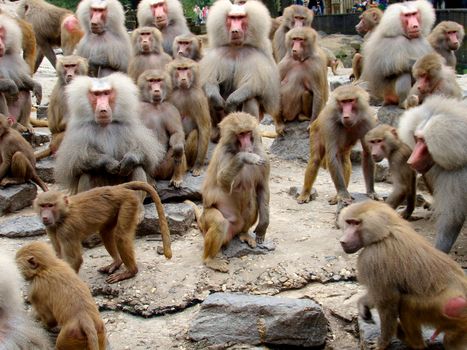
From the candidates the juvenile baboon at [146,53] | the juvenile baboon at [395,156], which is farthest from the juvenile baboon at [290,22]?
the juvenile baboon at [395,156]

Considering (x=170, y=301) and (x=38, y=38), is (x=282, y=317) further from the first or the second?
(x=38, y=38)

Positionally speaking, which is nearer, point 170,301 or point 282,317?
point 282,317

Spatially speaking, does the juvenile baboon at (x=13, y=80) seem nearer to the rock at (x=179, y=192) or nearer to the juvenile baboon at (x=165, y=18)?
the juvenile baboon at (x=165, y=18)

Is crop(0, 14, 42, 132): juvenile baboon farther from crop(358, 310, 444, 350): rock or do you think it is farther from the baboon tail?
crop(358, 310, 444, 350): rock

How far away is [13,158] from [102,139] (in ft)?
3.83

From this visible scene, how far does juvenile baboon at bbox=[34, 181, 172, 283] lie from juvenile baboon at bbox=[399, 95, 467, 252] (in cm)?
195

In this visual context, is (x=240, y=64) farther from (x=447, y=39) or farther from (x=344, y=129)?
(x=447, y=39)

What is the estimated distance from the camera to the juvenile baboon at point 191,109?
7871 millimetres

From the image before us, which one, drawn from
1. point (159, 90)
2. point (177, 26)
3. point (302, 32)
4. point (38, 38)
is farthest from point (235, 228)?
point (38, 38)

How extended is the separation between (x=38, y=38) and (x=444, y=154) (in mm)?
7754

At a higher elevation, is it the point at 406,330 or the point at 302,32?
the point at 302,32

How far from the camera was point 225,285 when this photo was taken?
5988 mm

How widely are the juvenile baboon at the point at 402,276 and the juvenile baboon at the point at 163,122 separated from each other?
2.88 m

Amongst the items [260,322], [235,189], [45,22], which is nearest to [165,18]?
[45,22]
